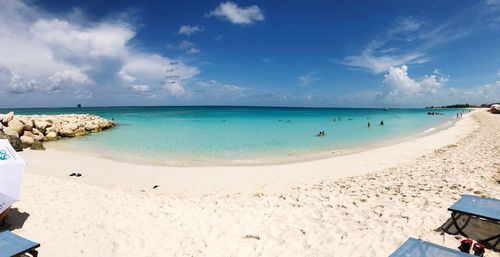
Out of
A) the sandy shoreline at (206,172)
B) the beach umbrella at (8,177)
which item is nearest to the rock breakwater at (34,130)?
the sandy shoreline at (206,172)

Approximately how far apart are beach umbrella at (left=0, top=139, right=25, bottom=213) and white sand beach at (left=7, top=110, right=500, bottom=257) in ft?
2.96

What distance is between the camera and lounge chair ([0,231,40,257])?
14.5ft

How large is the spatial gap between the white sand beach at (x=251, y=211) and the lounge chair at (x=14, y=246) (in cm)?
87

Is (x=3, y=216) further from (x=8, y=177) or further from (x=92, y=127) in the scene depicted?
(x=92, y=127)

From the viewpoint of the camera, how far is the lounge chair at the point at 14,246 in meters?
4.43

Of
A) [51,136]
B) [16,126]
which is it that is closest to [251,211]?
[16,126]

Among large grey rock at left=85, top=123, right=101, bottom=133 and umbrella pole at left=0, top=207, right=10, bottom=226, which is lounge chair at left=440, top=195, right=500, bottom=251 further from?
large grey rock at left=85, top=123, right=101, bottom=133

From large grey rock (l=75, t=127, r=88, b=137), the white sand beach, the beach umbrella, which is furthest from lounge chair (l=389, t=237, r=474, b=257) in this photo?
large grey rock (l=75, t=127, r=88, b=137)

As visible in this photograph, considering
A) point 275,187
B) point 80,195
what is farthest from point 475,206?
point 80,195

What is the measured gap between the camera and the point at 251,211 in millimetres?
7555

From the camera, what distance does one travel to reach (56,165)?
46.3 ft

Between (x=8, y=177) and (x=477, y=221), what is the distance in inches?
361

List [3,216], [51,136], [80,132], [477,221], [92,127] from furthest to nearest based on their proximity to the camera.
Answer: [92,127], [80,132], [51,136], [3,216], [477,221]

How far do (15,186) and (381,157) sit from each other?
15.5 meters
